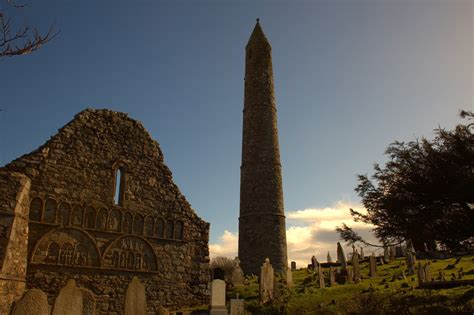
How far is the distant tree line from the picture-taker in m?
11.5

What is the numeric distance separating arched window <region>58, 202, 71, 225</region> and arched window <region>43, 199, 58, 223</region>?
0.49 ft

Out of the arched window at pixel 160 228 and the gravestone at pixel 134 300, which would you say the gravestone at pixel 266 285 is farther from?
the gravestone at pixel 134 300

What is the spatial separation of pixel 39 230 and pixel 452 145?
12.4 m

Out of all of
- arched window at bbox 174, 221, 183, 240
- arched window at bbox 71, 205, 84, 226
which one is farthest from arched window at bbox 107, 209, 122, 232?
arched window at bbox 174, 221, 183, 240

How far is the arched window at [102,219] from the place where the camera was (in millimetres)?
13061

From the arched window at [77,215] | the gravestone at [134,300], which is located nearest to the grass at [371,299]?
the gravestone at [134,300]

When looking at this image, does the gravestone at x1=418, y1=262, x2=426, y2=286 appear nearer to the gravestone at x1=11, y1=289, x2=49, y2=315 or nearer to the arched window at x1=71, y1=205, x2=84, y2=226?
the arched window at x1=71, y1=205, x2=84, y2=226

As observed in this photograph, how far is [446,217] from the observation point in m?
11.8

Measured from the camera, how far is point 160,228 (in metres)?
14.6

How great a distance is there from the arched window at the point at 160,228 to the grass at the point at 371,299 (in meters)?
3.45

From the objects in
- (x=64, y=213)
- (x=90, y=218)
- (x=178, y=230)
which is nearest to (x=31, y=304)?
(x=64, y=213)

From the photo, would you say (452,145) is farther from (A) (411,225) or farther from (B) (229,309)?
(B) (229,309)

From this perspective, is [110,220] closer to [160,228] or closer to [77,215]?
[77,215]

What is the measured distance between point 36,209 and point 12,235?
1369mm
